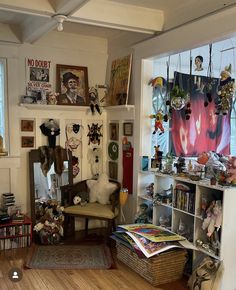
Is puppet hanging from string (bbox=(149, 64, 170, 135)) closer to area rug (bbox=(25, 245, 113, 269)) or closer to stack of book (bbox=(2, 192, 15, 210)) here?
area rug (bbox=(25, 245, 113, 269))

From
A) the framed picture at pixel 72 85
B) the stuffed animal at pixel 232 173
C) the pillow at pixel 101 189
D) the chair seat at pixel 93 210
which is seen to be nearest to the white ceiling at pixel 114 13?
the framed picture at pixel 72 85

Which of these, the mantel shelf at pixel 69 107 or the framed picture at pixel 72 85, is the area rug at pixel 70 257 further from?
the framed picture at pixel 72 85

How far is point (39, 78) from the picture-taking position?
13.3 feet

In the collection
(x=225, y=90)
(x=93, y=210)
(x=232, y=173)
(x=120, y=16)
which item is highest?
(x=120, y=16)

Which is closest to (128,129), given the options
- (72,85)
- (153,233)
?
(72,85)

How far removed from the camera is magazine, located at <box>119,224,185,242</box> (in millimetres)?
3014

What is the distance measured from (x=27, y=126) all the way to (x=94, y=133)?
0.90m

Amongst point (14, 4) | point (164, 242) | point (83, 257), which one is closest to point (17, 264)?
point (83, 257)

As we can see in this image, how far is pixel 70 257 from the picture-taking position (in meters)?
3.46

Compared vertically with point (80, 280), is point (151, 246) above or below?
above

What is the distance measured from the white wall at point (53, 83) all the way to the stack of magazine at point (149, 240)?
1.37 metres

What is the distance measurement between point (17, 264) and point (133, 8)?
281 centimetres

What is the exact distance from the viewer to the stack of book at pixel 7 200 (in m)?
3.83

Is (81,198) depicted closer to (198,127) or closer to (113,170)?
(113,170)
